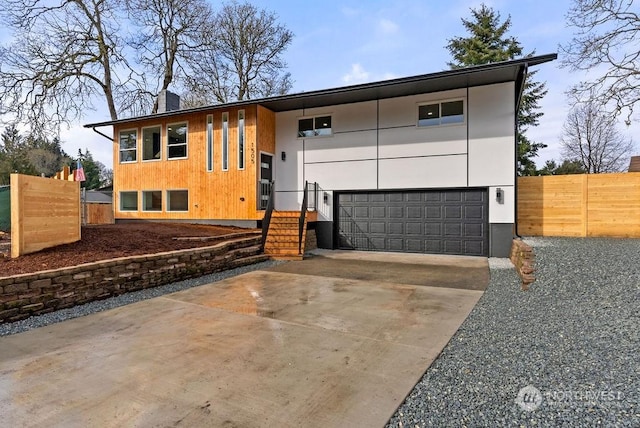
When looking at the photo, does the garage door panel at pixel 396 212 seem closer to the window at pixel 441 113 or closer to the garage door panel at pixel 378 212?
the garage door panel at pixel 378 212

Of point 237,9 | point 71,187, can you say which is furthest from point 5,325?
point 237,9

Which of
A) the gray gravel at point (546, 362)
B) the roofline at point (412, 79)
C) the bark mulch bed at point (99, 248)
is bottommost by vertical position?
the gray gravel at point (546, 362)

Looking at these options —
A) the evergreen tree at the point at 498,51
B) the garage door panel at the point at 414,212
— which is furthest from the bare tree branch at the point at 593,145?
the garage door panel at the point at 414,212

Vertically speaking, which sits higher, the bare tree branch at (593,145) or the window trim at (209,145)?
the bare tree branch at (593,145)

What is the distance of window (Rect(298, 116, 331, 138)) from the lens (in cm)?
1207

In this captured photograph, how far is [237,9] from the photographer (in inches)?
852

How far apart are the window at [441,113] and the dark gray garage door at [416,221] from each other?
2173 mm

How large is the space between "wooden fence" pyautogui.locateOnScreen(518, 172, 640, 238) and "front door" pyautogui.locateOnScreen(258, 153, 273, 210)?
8258mm

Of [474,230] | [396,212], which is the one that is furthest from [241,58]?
[474,230]

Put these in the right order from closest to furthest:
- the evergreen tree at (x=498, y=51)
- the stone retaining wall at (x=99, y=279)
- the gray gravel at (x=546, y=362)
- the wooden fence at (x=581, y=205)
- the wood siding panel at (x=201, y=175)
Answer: the gray gravel at (x=546, y=362)
the stone retaining wall at (x=99, y=279)
the wooden fence at (x=581, y=205)
the wood siding panel at (x=201, y=175)
the evergreen tree at (x=498, y=51)

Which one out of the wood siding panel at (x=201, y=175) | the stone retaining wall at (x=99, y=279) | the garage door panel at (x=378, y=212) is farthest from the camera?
the wood siding panel at (x=201, y=175)

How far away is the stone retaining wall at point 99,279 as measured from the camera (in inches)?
174

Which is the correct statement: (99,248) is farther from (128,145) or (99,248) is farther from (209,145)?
(128,145)

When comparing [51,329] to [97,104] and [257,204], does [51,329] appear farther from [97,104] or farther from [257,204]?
[97,104]
